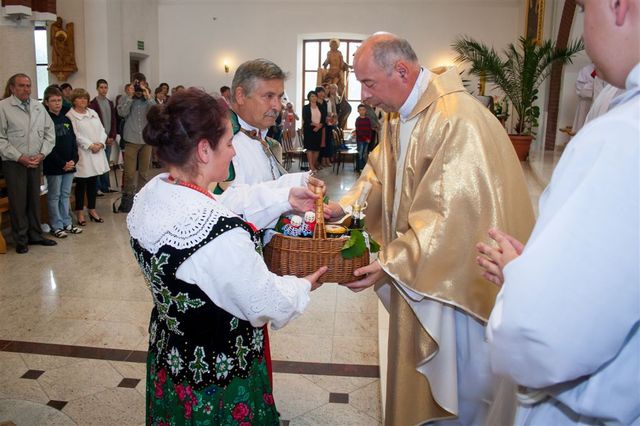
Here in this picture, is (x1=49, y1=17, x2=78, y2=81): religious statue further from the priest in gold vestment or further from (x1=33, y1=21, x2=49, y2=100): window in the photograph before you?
the priest in gold vestment

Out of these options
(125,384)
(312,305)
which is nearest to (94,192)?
(312,305)

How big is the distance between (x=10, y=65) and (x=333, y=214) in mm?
7396

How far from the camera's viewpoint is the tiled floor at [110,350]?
9.75 feet

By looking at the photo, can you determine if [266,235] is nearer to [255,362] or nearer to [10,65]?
[255,362]

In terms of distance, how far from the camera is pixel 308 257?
1.90 meters

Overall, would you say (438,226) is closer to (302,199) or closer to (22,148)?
(302,199)

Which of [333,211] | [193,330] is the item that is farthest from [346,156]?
[193,330]

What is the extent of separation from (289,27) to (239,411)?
16233mm

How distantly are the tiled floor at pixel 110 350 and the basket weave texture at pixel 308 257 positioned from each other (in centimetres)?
125

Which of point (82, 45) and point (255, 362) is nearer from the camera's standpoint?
point (255, 362)

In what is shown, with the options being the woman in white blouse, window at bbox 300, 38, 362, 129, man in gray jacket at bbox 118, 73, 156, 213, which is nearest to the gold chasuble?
the woman in white blouse

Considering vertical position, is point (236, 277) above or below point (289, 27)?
below

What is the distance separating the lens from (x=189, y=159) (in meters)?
1.66

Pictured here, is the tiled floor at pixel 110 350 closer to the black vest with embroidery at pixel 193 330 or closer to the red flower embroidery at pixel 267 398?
the red flower embroidery at pixel 267 398
